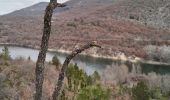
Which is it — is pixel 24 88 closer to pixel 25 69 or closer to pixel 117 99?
pixel 25 69

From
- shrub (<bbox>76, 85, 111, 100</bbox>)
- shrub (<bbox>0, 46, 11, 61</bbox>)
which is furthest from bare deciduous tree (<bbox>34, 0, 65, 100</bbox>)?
shrub (<bbox>0, 46, 11, 61</bbox>)

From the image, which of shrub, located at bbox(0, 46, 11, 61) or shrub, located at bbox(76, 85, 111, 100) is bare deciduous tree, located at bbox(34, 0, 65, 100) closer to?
shrub, located at bbox(76, 85, 111, 100)

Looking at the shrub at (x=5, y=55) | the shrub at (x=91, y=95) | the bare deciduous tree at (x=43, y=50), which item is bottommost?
the shrub at (x=5, y=55)

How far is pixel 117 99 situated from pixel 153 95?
725 centimetres

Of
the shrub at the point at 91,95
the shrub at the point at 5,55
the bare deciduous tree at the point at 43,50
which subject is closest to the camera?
the bare deciduous tree at the point at 43,50

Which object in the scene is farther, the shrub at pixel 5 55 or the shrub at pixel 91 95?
the shrub at pixel 5 55

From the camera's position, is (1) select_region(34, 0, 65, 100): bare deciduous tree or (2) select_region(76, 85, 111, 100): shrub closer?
(1) select_region(34, 0, 65, 100): bare deciduous tree

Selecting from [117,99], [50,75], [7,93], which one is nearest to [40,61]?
[7,93]

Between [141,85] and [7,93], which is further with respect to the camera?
[141,85]

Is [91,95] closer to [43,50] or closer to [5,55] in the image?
[5,55]

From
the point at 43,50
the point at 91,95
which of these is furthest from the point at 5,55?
the point at 43,50

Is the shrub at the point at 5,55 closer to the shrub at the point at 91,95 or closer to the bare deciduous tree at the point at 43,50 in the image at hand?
the shrub at the point at 91,95

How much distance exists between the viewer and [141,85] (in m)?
80.9

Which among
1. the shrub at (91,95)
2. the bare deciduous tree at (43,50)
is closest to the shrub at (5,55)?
the shrub at (91,95)
